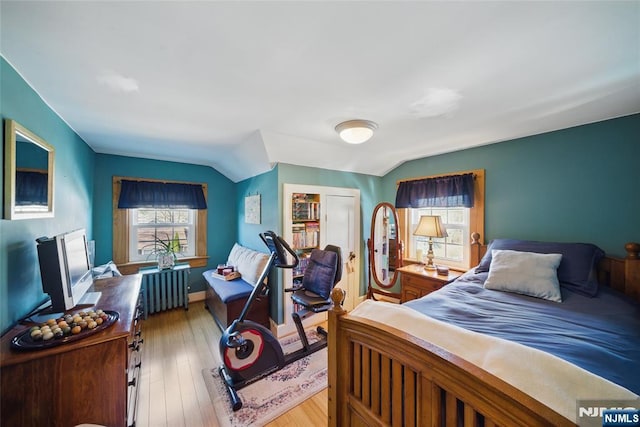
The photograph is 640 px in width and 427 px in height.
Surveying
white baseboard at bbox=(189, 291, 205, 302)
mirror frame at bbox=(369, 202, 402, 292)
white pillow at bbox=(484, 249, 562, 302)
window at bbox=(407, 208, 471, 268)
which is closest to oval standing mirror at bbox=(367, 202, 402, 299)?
mirror frame at bbox=(369, 202, 402, 292)

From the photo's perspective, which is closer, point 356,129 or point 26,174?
point 26,174

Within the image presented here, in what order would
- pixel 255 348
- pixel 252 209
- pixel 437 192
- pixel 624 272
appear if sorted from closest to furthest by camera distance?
pixel 624 272, pixel 255 348, pixel 437 192, pixel 252 209

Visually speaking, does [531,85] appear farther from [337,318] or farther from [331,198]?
[331,198]

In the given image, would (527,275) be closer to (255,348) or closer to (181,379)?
(255,348)

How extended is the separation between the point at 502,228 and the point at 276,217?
2.64 metres

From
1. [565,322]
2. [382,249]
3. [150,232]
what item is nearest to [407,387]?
[565,322]

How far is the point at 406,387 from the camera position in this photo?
0.94 metres

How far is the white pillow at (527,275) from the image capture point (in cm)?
175

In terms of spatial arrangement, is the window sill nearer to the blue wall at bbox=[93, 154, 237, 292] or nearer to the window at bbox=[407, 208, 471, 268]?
the blue wall at bbox=[93, 154, 237, 292]

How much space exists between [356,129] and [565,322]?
2.01m

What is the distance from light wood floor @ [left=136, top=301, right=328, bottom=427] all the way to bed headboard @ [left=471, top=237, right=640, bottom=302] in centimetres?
259

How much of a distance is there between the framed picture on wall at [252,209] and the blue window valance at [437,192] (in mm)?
2104

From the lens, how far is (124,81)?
1481 millimetres

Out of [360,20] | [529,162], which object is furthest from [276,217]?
[529,162]
